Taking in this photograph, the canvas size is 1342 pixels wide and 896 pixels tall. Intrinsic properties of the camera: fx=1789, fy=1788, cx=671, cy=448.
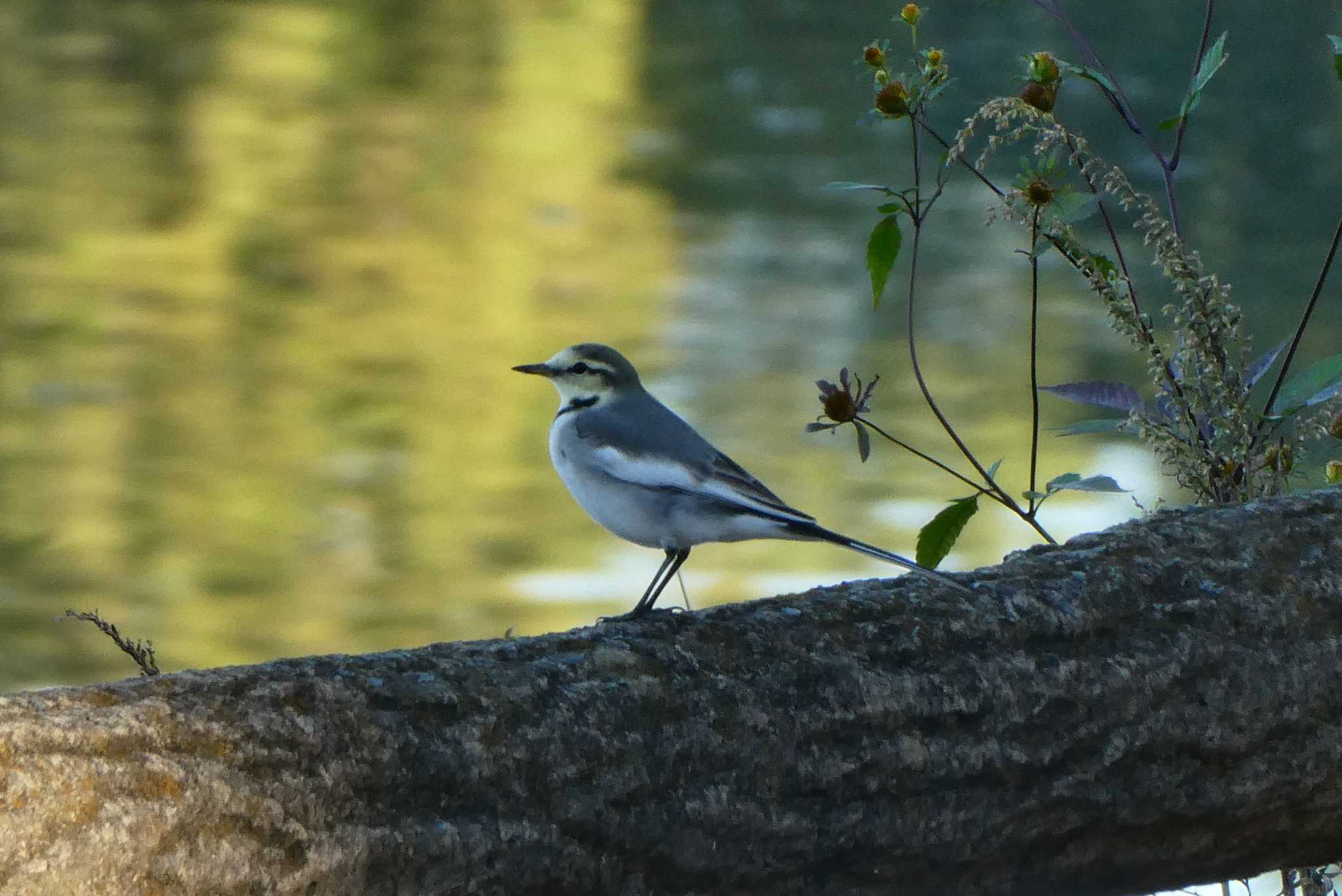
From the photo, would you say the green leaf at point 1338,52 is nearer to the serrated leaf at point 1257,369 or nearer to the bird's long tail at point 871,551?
the serrated leaf at point 1257,369

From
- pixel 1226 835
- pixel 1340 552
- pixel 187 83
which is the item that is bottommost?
pixel 1226 835

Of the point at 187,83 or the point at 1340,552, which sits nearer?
the point at 1340,552

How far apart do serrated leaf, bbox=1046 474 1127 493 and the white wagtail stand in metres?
0.45

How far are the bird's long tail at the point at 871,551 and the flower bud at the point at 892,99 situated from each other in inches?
28.2

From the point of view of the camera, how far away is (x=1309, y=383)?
2822 mm

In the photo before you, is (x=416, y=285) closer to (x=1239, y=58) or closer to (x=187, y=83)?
(x=187, y=83)

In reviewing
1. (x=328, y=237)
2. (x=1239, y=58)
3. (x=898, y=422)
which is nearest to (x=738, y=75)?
(x=1239, y=58)

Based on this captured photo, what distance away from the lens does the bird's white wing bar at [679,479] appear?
293 centimetres

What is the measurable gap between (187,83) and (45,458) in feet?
30.1

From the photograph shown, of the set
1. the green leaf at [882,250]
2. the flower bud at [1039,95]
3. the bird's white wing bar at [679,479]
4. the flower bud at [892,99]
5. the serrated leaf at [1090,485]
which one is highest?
the flower bud at [892,99]

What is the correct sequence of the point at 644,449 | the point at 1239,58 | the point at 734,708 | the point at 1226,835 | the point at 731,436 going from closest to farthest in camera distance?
1. the point at 734,708
2. the point at 1226,835
3. the point at 644,449
4. the point at 731,436
5. the point at 1239,58

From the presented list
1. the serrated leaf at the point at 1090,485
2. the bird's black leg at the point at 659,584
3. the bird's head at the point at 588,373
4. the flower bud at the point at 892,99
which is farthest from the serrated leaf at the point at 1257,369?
the bird's head at the point at 588,373

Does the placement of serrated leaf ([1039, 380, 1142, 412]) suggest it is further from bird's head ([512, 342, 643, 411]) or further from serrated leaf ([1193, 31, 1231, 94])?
bird's head ([512, 342, 643, 411])

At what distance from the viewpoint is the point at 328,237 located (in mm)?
11938
